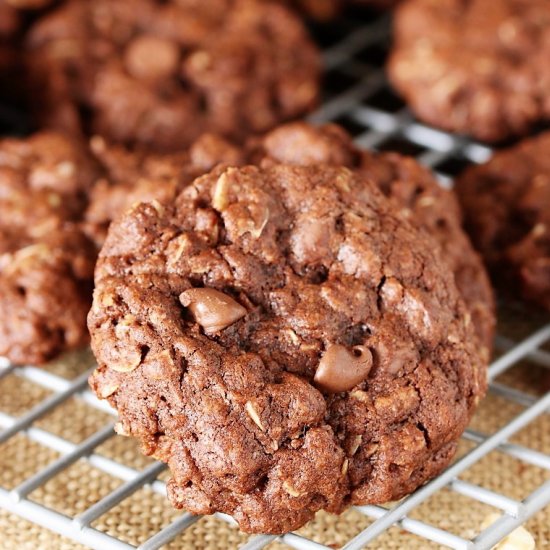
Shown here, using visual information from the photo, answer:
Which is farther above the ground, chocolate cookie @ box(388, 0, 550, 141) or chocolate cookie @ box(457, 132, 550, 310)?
chocolate cookie @ box(388, 0, 550, 141)

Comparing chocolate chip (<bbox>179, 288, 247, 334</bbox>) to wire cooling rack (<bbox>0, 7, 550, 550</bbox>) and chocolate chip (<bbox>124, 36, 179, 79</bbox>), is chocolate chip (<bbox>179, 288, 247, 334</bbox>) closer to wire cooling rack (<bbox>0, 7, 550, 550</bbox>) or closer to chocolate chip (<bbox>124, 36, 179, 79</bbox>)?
wire cooling rack (<bbox>0, 7, 550, 550</bbox>)

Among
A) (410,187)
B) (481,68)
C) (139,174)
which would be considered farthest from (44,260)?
(481,68)

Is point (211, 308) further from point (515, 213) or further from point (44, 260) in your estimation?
point (515, 213)

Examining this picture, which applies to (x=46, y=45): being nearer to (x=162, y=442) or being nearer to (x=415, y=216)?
(x=415, y=216)

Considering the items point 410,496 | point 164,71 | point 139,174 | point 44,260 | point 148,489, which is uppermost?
point 164,71

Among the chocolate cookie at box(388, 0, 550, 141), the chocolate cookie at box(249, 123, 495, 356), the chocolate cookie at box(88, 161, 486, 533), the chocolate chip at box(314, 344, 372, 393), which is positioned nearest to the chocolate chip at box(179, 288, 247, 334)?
the chocolate cookie at box(88, 161, 486, 533)

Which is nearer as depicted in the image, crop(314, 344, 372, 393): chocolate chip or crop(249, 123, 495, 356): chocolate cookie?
crop(314, 344, 372, 393): chocolate chip
